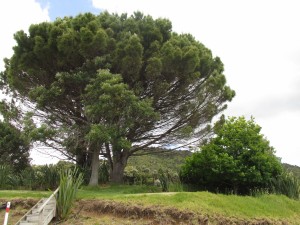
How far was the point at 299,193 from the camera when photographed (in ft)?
55.0

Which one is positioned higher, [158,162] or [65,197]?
[158,162]

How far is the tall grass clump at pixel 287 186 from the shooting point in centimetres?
1654

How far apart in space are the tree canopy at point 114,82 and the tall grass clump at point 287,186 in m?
4.61

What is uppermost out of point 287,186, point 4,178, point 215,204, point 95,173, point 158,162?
point 158,162

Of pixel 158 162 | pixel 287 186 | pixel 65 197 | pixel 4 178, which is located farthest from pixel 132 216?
pixel 158 162

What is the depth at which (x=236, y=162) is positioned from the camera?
49.9 ft

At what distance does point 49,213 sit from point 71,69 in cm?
923

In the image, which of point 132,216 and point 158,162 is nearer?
point 132,216

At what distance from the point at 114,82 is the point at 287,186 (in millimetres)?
9072

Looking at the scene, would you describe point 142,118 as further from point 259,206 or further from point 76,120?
point 259,206

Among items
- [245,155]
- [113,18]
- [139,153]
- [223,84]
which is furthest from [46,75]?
[245,155]

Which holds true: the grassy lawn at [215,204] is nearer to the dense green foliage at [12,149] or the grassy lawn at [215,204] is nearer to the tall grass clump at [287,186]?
the tall grass clump at [287,186]

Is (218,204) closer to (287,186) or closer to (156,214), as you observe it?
(156,214)

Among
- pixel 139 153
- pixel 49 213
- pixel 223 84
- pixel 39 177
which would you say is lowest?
pixel 49 213
